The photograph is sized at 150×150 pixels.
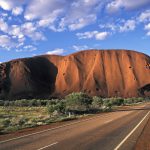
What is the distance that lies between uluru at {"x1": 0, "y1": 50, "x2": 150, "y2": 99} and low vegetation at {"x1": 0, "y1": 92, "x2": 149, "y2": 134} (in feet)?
97.6

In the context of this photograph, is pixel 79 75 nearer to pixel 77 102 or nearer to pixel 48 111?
pixel 77 102

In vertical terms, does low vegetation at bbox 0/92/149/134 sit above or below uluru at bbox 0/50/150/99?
below

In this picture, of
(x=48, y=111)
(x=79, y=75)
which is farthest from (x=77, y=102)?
(x=79, y=75)

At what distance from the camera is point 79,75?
125 m

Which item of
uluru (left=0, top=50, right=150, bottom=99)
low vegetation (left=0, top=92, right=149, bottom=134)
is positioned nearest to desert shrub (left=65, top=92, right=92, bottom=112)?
low vegetation (left=0, top=92, right=149, bottom=134)

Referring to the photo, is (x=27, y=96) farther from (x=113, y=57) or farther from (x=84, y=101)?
(x=84, y=101)

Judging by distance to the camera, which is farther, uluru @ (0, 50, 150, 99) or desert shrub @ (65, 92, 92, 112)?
uluru @ (0, 50, 150, 99)

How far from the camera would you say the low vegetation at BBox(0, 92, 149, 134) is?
100 ft

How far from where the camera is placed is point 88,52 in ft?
444

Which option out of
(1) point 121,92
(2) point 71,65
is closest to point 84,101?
(1) point 121,92

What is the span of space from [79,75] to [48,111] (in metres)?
79.1

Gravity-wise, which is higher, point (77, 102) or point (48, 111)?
point (77, 102)

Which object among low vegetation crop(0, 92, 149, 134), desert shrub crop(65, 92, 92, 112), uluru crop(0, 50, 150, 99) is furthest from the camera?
uluru crop(0, 50, 150, 99)

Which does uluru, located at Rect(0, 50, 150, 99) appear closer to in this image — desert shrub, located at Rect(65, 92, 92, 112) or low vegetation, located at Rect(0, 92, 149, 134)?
low vegetation, located at Rect(0, 92, 149, 134)
